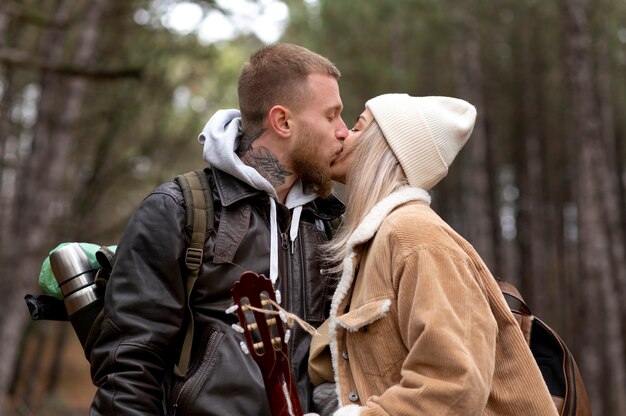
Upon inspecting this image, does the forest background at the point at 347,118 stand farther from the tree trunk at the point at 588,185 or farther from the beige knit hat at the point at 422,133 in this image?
the beige knit hat at the point at 422,133

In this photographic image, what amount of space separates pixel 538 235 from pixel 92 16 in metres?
17.6

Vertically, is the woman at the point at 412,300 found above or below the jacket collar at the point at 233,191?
below

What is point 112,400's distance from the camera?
2.80 meters

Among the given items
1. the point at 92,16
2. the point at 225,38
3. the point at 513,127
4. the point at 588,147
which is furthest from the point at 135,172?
the point at 513,127

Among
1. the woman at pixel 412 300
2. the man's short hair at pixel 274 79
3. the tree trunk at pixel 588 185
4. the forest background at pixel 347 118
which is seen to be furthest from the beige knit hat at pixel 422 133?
the tree trunk at pixel 588 185

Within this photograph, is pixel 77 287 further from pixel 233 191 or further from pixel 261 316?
pixel 261 316

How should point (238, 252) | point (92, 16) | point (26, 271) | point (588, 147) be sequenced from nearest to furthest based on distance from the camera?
point (238, 252) < point (26, 271) < point (92, 16) < point (588, 147)

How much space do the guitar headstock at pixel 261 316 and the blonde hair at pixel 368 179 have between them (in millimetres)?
397

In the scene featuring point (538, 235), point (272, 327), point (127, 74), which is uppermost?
point (127, 74)

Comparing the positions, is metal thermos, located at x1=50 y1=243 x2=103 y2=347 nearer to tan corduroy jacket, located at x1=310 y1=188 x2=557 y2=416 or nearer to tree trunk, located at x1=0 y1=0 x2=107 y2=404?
tan corduroy jacket, located at x1=310 y1=188 x2=557 y2=416

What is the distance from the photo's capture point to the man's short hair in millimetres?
3305

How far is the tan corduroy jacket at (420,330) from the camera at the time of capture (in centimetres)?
245

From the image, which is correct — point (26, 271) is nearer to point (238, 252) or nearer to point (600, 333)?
point (238, 252)

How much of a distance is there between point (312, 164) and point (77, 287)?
1.05 m
